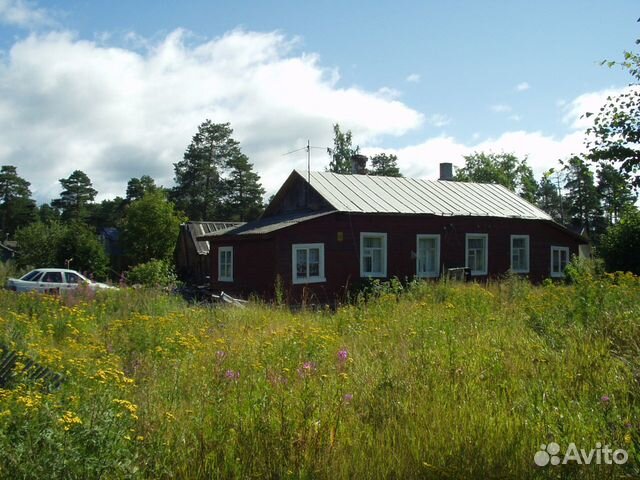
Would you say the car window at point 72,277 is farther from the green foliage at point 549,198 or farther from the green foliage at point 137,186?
the green foliage at point 549,198

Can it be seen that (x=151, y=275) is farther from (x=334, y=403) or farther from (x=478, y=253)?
(x=334, y=403)

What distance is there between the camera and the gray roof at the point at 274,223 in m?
19.8

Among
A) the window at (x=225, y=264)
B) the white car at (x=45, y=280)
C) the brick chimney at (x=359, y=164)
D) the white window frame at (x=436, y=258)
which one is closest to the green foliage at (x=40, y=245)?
the white car at (x=45, y=280)

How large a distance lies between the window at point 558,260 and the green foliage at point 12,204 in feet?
206

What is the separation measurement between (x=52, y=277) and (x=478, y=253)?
56.1 ft

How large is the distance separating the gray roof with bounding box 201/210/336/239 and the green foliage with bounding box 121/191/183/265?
15837mm

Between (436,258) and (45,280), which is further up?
(436,258)

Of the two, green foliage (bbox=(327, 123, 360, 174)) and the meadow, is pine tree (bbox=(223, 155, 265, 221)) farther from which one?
the meadow

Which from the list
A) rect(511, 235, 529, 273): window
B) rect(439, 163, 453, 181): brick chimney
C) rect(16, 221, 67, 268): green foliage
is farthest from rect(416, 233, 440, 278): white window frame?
rect(16, 221, 67, 268): green foliage

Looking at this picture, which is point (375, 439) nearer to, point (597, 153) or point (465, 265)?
point (597, 153)

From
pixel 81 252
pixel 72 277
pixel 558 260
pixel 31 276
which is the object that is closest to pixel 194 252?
pixel 81 252

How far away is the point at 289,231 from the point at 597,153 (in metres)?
13.1

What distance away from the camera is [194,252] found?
34812mm

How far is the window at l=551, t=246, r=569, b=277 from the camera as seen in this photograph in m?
26.8
